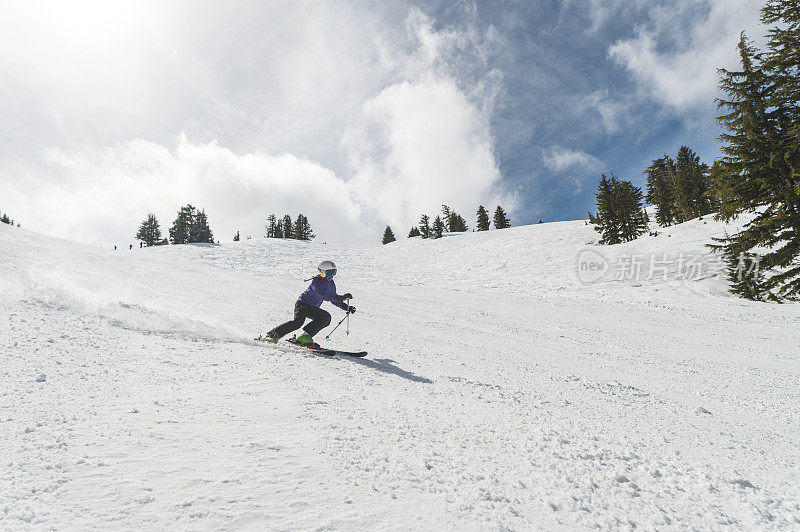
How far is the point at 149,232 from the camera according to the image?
68.0m

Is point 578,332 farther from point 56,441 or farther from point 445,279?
point 445,279

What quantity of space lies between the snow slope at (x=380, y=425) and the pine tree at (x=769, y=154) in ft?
25.0

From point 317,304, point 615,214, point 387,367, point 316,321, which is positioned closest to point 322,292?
point 317,304

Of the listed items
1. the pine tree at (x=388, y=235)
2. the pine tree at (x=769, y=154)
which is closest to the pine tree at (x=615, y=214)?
the pine tree at (x=769, y=154)

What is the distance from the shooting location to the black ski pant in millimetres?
7031

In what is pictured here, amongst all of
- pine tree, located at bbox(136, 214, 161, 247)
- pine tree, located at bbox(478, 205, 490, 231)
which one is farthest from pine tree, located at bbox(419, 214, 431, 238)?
pine tree, located at bbox(136, 214, 161, 247)

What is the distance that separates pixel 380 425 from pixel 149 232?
82.1 meters

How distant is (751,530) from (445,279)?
76.3 feet

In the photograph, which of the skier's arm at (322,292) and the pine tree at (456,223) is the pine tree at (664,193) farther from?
the skier's arm at (322,292)

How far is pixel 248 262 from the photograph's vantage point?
2894cm

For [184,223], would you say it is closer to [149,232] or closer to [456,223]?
[149,232]

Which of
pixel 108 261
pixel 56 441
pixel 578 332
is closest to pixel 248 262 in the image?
pixel 108 261

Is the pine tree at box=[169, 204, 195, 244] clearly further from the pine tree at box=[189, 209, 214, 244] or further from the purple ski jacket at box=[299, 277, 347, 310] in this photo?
the purple ski jacket at box=[299, 277, 347, 310]

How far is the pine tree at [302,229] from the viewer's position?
80.1 meters
